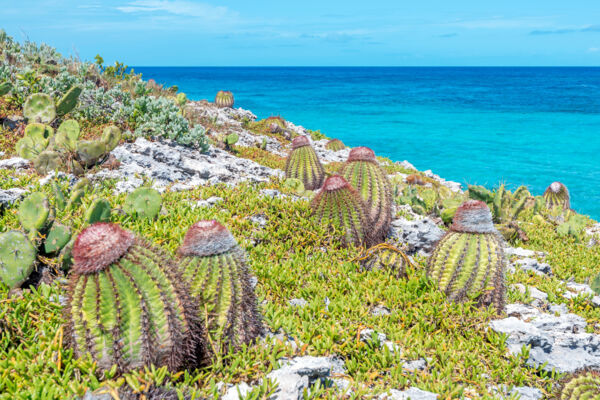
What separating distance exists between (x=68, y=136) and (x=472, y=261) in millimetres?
5881

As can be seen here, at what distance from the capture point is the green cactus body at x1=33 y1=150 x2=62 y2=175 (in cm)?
614

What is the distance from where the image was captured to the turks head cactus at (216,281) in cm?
321

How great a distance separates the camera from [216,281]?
325 centimetres

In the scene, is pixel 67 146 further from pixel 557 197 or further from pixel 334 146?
pixel 334 146

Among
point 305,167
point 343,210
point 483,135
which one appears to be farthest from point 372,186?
point 483,135

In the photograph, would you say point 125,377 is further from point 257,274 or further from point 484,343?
point 484,343

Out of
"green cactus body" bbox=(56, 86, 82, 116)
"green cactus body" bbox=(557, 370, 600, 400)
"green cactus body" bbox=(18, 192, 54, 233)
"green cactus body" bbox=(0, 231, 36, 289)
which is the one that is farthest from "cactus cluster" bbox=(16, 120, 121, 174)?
"green cactus body" bbox=(557, 370, 600, 400)

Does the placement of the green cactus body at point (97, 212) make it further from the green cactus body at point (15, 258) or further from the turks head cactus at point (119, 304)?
the turks head cactus at point (119, 304)

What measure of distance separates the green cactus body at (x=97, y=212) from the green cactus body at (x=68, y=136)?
2.73 metres

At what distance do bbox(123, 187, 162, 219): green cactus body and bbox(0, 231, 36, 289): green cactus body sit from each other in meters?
1.52

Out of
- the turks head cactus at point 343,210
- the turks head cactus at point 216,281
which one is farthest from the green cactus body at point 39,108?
the turks head cactus at point 216,281

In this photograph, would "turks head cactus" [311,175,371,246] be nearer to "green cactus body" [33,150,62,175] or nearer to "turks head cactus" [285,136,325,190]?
"turks head cactus" [285,136,325,190]

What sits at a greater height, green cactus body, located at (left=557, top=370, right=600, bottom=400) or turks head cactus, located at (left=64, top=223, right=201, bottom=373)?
turks head cactus, located at (left=64, top=223, right=201, bottom=373)

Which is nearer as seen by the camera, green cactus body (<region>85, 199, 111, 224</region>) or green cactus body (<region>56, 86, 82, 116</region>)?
green cactus body (<region>85, 199, 111, 224</region>)
